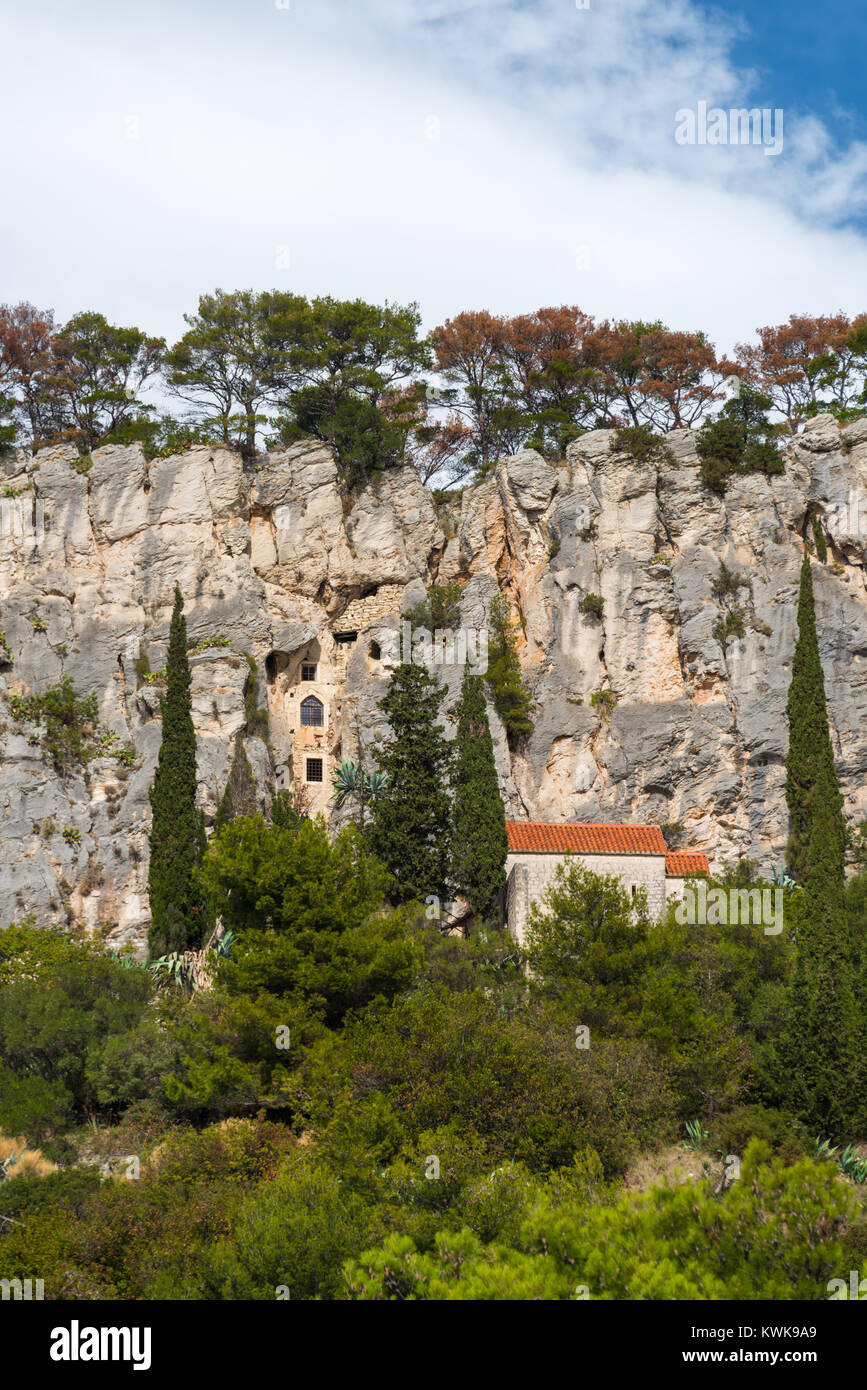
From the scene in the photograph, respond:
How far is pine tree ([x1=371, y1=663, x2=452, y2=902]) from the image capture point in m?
34.9

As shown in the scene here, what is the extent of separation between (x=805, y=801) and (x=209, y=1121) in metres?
18.2

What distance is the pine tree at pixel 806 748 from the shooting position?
3681 centimetres

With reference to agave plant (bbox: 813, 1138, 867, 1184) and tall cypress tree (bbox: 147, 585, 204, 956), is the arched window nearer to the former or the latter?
tall cypress tree (bbox: 147, 585, 204, 956)

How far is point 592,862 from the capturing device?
117 feet

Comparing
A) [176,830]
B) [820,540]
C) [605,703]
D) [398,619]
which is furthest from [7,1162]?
[820,540]

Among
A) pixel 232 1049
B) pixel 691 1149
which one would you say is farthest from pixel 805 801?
pixel 232 1049

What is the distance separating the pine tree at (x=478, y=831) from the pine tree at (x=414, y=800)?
1.30 ft

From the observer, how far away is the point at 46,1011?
99.5 ft

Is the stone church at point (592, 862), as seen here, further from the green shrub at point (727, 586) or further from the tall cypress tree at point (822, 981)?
the green shrub at point (727, 586)

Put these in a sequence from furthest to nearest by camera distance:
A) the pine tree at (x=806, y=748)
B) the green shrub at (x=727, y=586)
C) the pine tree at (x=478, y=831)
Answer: the green shrub at (x=727, y=586) → the pine tree at (x=806, y=748) → the pine tree at (x=478, y=831)

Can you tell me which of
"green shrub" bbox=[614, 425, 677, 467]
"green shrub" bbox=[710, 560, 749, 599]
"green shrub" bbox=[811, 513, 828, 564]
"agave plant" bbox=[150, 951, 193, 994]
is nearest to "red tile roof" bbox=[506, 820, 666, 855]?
"agave plant" bbox=[150, 951, 193, 994]

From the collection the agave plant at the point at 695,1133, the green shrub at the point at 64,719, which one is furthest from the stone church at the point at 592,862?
the green shrub at the point at 64,719

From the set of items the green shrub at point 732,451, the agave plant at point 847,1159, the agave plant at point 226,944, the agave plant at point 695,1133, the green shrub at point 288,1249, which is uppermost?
the green shrub at point 732,451
